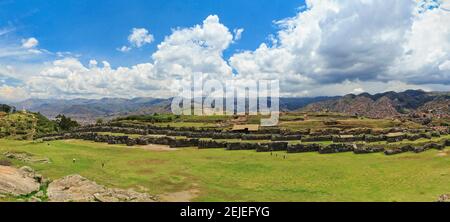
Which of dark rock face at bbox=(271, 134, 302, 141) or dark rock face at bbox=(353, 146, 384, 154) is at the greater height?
dark rock face at bbox=(271, 134, 302, 141)

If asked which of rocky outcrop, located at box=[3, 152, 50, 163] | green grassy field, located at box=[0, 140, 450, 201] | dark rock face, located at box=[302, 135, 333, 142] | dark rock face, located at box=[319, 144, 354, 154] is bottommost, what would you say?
green grassy field, located at box=[0, 140, 450, 201]

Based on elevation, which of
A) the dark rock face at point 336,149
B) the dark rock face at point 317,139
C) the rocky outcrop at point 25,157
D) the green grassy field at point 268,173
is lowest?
the green grassy field at point 268,173

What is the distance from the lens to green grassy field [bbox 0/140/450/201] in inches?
1083

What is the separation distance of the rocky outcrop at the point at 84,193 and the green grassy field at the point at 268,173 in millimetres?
3234

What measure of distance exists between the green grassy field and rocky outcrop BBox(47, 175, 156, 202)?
3.23 metres

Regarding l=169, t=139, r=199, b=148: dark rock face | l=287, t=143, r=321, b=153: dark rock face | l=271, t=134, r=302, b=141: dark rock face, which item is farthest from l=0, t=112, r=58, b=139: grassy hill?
l=287, t=143, r=321, b=153: dark rock face

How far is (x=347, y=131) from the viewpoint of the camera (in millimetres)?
67312

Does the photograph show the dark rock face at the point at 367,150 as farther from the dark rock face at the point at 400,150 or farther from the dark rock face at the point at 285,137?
the dark rock face at the point at 285,137

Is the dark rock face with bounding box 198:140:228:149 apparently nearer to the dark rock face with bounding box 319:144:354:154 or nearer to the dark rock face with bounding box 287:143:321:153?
the dark rock face with bounding box 287:143:321:153

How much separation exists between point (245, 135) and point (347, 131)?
1919 centimetres

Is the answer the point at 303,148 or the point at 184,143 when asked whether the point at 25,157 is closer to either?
the point at 184,143

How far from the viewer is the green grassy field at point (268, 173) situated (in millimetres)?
27500

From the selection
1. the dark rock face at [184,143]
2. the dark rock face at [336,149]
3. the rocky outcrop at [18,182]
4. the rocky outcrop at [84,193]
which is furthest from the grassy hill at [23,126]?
the rocky outcrop at [84,193]
